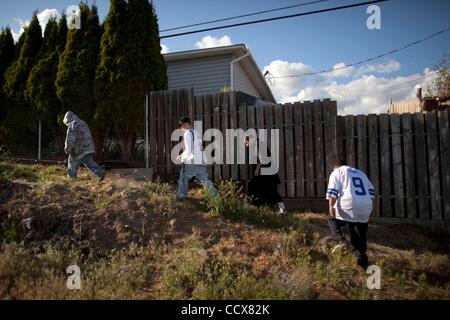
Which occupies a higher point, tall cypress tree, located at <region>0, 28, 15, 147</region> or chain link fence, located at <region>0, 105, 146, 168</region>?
tall cypress tree, located at <region>0, 28, 15, 147</region>

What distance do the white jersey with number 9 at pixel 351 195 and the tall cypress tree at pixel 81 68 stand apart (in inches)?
336

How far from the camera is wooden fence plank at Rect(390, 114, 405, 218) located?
7539 millimetres

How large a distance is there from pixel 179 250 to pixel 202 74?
11527 millimetres

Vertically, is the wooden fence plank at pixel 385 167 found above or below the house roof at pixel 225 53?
below

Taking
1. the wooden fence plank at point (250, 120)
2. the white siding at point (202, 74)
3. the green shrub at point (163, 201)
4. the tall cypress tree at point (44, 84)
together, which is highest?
the white siding at point (202, 74)

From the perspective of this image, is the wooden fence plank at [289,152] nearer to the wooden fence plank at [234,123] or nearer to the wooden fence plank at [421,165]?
the wooden fence plank at [234,123]

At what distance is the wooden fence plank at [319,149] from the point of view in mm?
8039

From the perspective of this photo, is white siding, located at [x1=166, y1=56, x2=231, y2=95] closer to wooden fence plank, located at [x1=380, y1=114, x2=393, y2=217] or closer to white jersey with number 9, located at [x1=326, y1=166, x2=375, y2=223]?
wooden fence plank, located at [x1=380, y1=114, x2=393, y2=217]

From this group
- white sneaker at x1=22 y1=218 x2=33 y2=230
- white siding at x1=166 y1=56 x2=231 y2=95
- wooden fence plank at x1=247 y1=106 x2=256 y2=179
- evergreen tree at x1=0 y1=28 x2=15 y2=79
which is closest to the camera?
white sneaker at x1=22 y1=218 x2=33 y2=230

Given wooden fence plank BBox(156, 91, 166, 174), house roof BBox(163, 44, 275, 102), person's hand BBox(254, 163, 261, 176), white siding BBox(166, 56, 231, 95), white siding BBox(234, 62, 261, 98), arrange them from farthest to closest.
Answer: white siding BBox(234, 62, 261, 98) → white siding BBox(166, 56, 231, 95) → house roof BBox(163, 44, 275, 102) → wooden fence plank BBox(156, 91, 166, 174) → person's hand BBox(254, 163, 261, 176)

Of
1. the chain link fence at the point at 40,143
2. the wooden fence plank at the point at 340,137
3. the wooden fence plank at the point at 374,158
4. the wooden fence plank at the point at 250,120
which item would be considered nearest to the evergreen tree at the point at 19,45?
the chain link fence at the point at 40,143

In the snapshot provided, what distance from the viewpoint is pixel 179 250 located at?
5500 mm

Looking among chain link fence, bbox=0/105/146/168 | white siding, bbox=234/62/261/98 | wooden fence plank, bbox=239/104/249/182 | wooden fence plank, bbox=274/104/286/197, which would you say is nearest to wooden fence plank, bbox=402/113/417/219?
wooden fence plank, bbox=274/104/286/197

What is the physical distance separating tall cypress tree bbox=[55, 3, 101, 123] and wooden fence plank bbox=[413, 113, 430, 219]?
29.5ft
